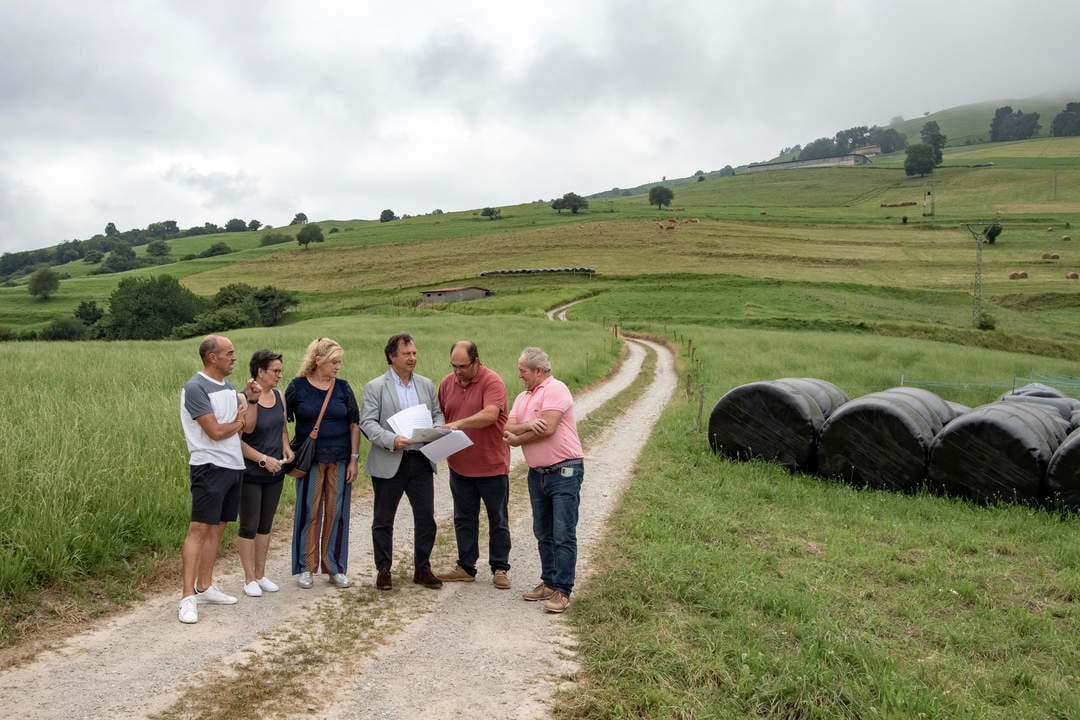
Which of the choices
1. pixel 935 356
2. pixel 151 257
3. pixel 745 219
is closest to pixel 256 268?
pixel 151 257

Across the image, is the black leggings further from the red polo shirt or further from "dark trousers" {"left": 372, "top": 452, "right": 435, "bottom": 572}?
the red polo shirt

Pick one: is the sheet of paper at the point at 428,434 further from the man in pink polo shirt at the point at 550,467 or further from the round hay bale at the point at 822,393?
the round hay bale at the point at 822,393

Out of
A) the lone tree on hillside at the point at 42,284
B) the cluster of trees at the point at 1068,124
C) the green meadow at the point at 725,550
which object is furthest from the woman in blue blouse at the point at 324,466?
the cluster of trees at the point at 1068,124

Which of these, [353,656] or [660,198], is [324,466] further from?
[660,198]

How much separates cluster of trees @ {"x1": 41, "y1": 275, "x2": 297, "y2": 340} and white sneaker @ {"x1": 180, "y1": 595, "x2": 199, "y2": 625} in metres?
64.7

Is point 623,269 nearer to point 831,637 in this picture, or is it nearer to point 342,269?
point 342,269

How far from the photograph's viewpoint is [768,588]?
7.03 m

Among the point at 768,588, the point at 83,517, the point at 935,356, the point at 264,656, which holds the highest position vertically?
the point at 83,517

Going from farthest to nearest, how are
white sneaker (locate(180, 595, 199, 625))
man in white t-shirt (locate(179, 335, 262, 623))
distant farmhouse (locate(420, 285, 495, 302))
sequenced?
distant farmhouse (locate(420, 285, 495, 302)) → man in white t-shirt (locate(179, 335, 262, 623)) → white sneaker (locate(180, 595, 199, 625))

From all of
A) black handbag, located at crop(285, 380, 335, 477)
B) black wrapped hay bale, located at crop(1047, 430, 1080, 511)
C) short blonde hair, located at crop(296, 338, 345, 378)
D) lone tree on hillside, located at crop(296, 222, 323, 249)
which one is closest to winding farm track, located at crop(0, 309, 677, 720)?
black handbag, located at crop(285, 380, 335, 477)

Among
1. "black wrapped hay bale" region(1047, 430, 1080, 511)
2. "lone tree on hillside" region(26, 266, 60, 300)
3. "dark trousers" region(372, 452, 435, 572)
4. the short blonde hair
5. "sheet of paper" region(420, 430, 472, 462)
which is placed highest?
"lone tree on hillside" region(26, 266, 60, 300)

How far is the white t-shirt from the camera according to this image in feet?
20.4

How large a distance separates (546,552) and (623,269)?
251 feet

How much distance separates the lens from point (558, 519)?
689 centimetres
